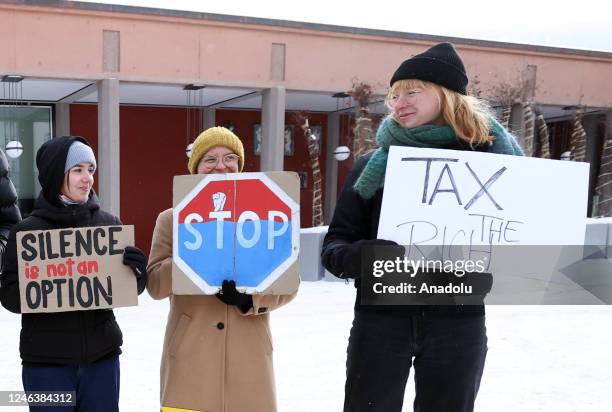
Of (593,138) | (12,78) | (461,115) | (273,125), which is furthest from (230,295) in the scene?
(593,138)

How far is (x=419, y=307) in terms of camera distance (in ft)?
5.83

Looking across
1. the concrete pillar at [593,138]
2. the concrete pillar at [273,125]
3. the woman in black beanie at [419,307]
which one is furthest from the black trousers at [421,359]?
the concrete pillar at [593,138]

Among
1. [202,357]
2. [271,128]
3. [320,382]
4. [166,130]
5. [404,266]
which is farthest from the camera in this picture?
[166,130]

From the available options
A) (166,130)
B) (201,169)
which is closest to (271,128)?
(166,130)

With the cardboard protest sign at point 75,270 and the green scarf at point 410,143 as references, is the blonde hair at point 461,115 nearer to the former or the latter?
the green scarf at point 410,143

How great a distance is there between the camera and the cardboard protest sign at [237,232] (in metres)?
1.92

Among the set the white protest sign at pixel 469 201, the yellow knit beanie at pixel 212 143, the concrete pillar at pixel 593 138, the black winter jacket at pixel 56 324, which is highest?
the concrete pillar at pixel 593 138

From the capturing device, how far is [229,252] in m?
1.93

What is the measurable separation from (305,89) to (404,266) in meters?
9.47

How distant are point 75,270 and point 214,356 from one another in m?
0.61

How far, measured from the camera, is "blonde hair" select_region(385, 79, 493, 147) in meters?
1.78

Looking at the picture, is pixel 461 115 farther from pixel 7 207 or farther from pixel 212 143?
pixel 7 207

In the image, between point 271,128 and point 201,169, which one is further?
point 271,128

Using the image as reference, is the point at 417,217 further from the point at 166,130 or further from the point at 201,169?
the point at 166,130
